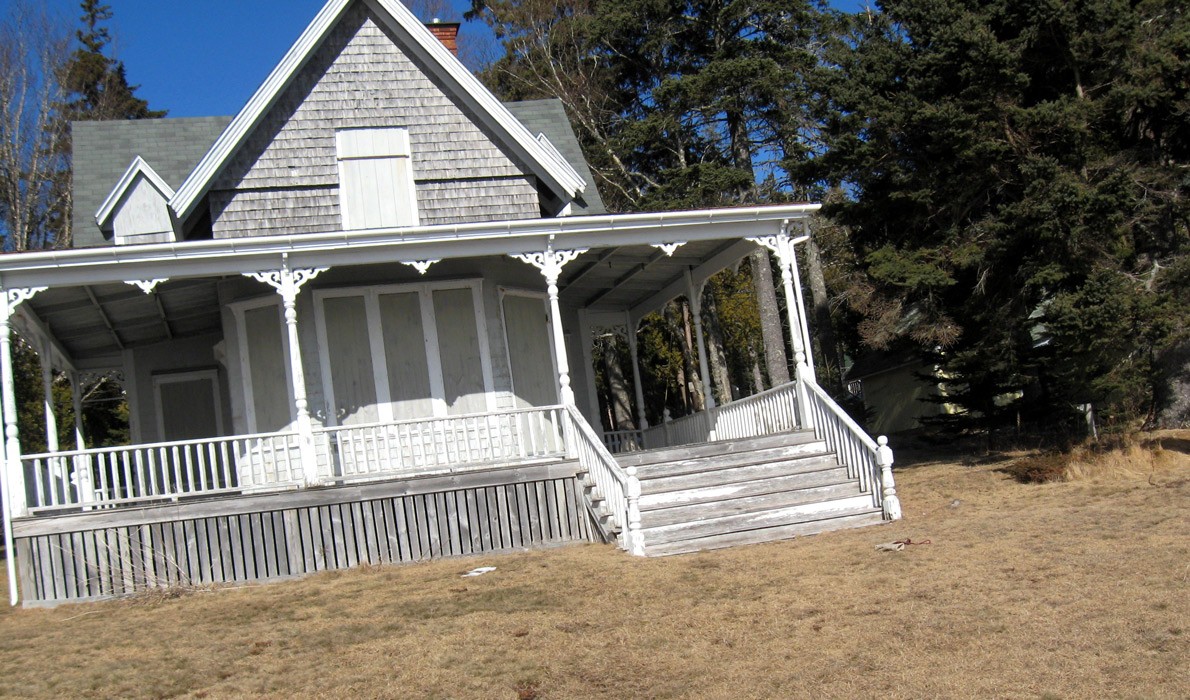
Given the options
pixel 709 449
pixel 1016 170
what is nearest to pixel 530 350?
pixel 709 449

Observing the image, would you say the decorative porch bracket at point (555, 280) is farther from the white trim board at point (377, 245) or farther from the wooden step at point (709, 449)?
the wooden step at point (709, 449)

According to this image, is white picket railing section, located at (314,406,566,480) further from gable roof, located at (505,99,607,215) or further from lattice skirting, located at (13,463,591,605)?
gable roof, located at (505,99,607,215)

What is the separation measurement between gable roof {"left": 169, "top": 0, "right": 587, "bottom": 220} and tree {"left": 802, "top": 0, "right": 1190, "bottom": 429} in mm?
5514

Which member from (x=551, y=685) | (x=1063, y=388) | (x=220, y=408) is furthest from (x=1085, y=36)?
(x=220, y=408)

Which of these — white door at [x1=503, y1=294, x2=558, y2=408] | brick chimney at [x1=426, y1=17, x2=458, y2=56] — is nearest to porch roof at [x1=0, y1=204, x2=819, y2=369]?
white door at [x1=503, y1=294, x2=558, y2=408]

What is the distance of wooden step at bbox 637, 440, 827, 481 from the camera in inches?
545

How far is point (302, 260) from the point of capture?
14156 millimetres

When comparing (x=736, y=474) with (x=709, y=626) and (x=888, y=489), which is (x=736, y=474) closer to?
(x=888, y=489)

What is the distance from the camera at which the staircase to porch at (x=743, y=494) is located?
41.4 feet

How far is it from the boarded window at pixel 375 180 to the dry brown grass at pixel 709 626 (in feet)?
18.6

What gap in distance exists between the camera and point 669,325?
33438 mm

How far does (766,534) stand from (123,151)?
13.0 meters

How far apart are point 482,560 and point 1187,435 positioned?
440 inches

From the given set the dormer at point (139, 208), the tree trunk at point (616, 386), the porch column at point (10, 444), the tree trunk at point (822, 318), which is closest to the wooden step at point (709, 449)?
the porch column at point (10, 444)
